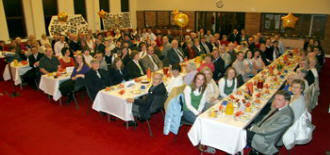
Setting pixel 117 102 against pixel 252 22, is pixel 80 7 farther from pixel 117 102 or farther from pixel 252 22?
pixel 117 102

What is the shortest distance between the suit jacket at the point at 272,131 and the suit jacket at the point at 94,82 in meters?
3.35

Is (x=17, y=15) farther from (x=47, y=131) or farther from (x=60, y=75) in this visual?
(x=47, y=131)

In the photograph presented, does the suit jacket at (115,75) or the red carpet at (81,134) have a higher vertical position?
the suit jacket at (115,75)

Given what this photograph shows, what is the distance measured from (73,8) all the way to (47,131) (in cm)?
993

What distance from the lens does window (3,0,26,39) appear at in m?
11.6

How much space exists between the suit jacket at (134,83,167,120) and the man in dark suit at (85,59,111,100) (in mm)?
1301

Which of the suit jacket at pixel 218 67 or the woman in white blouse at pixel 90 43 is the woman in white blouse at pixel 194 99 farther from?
the woman in white blouse at pixel 90 43

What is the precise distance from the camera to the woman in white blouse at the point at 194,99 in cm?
449

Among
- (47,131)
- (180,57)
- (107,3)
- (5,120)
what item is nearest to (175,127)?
(47,131)

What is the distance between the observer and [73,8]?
44.8 feet

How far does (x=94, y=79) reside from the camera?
18.4 ft

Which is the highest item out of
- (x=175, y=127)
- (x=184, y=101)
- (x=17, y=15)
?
(x=17, y=15)

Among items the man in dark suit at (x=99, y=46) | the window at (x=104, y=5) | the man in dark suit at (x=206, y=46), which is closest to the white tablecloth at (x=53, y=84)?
the man in dark suit at (x=99, y=46)

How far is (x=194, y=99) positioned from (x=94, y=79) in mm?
2287
